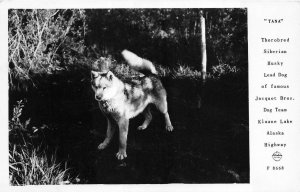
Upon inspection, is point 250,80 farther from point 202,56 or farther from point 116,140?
point 116,140

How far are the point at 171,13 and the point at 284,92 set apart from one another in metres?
0.51

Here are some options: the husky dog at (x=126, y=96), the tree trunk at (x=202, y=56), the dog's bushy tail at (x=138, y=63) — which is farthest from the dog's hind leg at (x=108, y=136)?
the tree trunk at (x=202, y=56)

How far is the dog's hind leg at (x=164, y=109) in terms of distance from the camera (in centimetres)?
121

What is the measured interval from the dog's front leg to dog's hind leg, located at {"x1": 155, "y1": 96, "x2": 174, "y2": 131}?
0.42ft

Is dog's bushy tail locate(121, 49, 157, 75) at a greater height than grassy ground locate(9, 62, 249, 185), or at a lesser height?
greater

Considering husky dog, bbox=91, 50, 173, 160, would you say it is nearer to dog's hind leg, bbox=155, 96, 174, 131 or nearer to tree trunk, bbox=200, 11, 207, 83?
dog's hind leg, bbox=155, 96, 174, 131

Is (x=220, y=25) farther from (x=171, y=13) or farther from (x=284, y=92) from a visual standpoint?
(x=284, y=92)

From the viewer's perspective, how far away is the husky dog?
118cm

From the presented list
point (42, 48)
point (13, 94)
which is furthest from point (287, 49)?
point (13, 94)

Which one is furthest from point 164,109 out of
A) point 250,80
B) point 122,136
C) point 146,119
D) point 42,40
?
point 42,40

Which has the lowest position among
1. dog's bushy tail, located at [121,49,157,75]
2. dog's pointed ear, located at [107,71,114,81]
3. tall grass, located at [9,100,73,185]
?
tall grass, located at [9,100,73,185]

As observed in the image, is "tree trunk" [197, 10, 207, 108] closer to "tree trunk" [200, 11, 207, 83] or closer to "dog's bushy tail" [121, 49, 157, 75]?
"tree trunk" [200, 11, 207, 83]

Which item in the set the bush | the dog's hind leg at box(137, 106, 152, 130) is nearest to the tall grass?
the bush

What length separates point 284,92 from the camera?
1240mm
